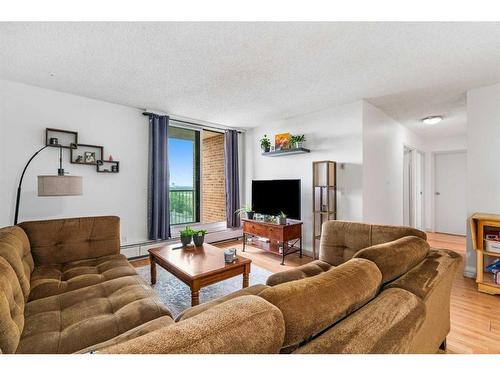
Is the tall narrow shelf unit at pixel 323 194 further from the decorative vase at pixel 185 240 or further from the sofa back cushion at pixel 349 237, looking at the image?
the decorative vase at pixel 185 240

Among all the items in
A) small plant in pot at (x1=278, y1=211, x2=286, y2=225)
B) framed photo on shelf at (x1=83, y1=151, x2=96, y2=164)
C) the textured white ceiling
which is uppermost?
the textured white ceiling

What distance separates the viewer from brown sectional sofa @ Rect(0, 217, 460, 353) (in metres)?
0.62

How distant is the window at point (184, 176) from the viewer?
14.1ft

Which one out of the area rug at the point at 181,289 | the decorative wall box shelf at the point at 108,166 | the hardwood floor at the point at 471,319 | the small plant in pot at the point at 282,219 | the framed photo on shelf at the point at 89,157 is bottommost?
the hardwood floor at the point at 471,319

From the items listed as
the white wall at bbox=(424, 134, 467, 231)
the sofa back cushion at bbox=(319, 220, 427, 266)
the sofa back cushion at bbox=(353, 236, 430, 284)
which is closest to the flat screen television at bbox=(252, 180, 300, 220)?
the sofa back cushion at bbox=(319, 220, 427, 266)

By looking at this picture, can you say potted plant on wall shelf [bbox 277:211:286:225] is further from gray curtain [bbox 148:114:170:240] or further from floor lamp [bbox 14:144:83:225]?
floor lamp [bbox 14:144:83:225]

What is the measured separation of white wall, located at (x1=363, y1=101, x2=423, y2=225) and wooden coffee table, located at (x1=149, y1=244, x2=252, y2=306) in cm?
213

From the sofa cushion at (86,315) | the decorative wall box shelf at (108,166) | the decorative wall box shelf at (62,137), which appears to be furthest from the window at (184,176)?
the sofa cushion at (86,315)

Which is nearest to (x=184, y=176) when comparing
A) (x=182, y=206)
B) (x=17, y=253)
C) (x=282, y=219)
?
(x=182, y=206)

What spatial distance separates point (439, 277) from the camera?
119cm

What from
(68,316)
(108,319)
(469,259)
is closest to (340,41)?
(108,319)

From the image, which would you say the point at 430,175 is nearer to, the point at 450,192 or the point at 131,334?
the point at 450,192

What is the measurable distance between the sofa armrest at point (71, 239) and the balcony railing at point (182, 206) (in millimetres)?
1865
